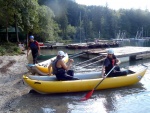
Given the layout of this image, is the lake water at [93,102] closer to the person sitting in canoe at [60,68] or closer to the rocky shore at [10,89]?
the rocky shore at [10,89]

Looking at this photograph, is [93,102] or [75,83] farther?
[75,83]

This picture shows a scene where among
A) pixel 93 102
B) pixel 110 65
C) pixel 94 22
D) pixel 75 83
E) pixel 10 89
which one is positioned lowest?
pixel 93 102

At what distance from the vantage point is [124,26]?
9944 cm

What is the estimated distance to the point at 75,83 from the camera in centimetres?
890

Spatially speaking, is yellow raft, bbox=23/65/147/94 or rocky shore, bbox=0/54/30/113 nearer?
rocky shore, bbox=0/54/30/113

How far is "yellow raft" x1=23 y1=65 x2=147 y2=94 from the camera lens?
8578 millimetres

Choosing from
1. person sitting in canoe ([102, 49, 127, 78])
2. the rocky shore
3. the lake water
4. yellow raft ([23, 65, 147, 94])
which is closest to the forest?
the rocky shore

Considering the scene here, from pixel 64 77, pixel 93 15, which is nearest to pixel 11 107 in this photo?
pixel 64 77

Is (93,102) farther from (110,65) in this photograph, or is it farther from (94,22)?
(94,22)

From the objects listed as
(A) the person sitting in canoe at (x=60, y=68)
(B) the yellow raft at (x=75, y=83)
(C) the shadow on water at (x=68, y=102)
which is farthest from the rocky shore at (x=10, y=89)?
(A) the person sitting in canoe at (x=60, y=68)

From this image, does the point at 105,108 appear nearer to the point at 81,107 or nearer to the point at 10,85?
the point at 81,107

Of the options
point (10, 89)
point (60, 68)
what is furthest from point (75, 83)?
point (10, 89)

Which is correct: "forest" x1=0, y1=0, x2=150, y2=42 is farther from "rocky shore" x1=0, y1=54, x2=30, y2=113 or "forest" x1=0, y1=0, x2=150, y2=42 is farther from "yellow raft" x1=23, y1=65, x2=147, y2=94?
"yellow raft" x1=23, y1=65, x2=147, y2=94

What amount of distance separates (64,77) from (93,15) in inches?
3669
